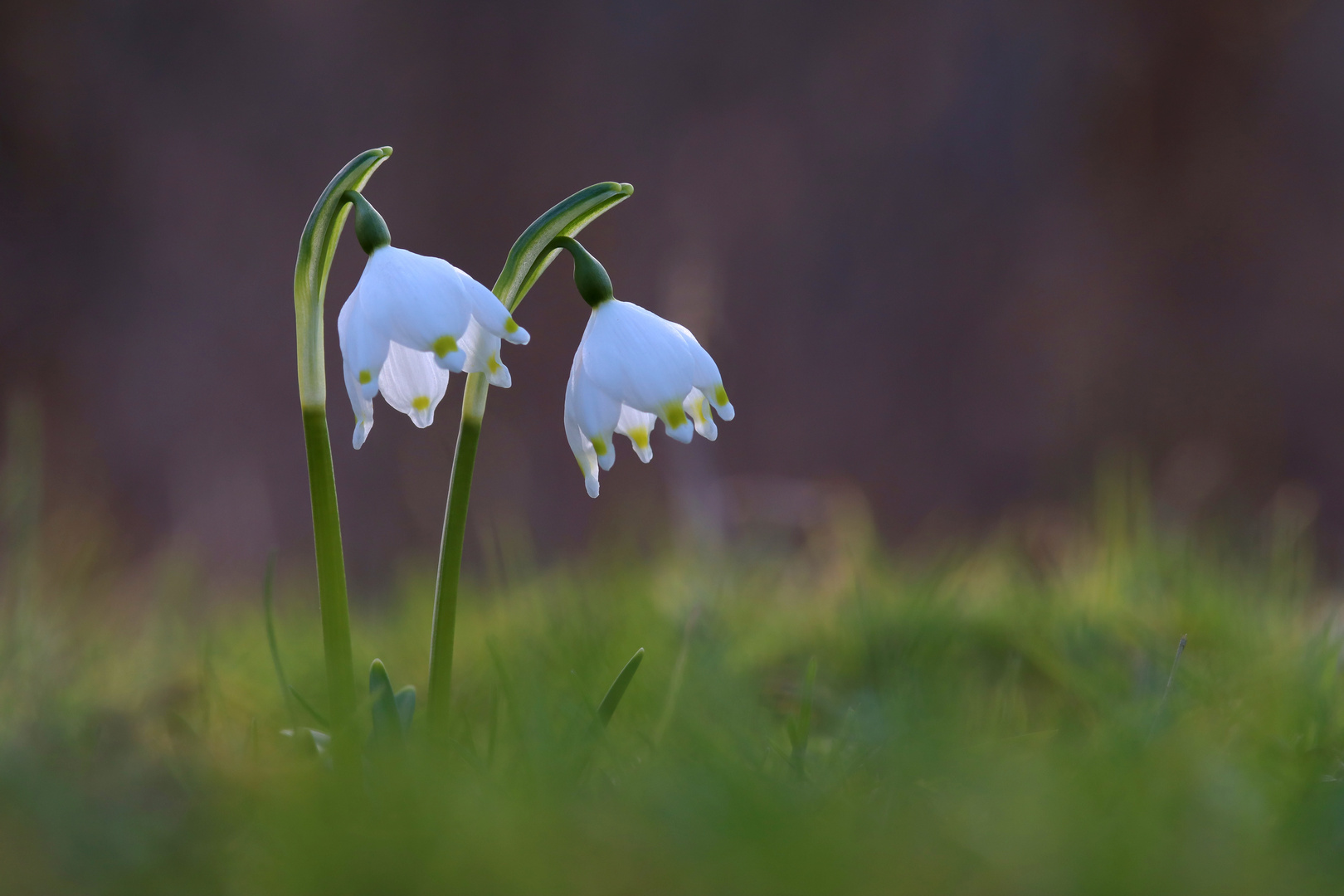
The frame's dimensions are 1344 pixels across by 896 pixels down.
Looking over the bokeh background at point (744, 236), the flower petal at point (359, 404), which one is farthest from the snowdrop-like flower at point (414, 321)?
the bokeh background at point (744, 236)

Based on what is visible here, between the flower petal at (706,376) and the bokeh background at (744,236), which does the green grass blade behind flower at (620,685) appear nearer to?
the flower petal at (706,376)

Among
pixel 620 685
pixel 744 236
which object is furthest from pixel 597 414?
pixel 744 236

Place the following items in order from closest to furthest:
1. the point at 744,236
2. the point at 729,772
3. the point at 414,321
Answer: the point at 729,772 < the point at 414,321 < the point at 744,236

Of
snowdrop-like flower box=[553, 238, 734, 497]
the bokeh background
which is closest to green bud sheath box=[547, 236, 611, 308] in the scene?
snowdrop-like flower box=[553, 238, 734, 497]

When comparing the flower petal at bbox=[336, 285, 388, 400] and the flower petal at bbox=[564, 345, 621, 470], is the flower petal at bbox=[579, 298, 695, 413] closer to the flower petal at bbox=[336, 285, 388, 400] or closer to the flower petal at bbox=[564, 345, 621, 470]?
the flower petal at bbox=[564, 345, 621, 470]

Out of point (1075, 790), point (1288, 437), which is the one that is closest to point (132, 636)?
point (1075, 790)

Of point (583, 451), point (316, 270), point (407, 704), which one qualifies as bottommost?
point (407, 704)

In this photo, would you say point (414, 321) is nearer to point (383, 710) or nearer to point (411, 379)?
point (411, 379)
